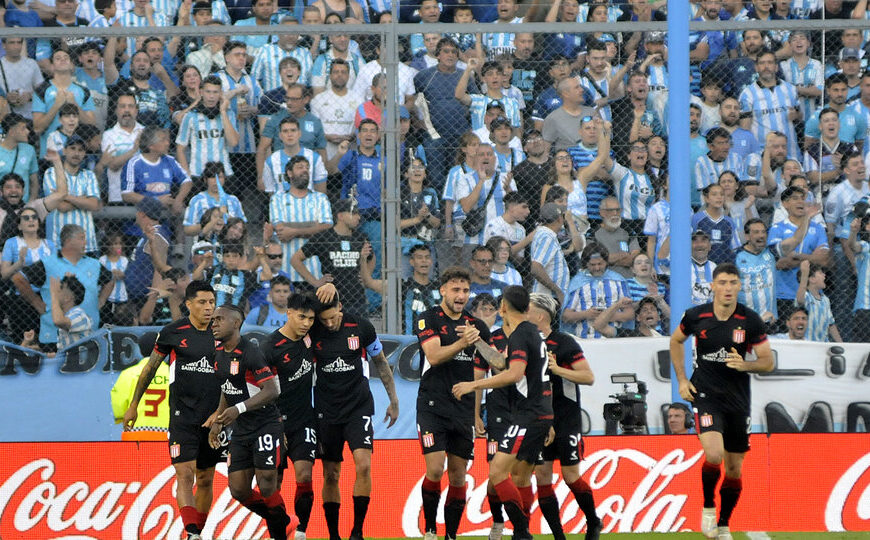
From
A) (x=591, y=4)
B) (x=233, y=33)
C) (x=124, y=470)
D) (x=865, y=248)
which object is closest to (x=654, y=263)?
(x=865, y=248)

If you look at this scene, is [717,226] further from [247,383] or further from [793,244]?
[247,383]

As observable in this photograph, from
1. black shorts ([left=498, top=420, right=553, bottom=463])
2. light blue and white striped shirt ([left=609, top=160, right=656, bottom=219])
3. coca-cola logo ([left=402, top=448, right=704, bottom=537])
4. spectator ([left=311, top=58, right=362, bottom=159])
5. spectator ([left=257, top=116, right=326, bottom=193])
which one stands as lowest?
coca-cola logo ([left=402, top=448, right=704, bottom=537])

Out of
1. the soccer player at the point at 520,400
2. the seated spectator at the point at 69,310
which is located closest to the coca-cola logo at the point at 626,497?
the soccer player at the point at 520,400

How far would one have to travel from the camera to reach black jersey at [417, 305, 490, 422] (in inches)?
376

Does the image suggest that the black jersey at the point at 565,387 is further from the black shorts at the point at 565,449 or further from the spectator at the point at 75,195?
the spectator at the point at 75,195

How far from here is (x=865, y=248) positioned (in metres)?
14.0

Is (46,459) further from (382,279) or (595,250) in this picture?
(595,250)

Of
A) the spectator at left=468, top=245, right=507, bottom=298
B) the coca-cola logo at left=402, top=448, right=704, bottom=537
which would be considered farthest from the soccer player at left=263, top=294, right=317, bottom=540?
the spectator at left=468, top=245, right=507, bottom=298

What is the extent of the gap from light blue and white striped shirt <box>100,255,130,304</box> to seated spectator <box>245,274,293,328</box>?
4.86 ft

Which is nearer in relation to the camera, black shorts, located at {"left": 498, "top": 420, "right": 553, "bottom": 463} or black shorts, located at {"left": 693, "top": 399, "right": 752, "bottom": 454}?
black shorts, located at {"left": 498, "top": 420, "right": 553, "bottom": 463}

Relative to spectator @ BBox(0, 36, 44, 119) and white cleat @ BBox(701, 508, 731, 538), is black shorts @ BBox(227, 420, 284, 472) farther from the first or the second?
spectator @ BBox(0, 36, 44, 119)

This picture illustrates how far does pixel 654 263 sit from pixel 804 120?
2.87m

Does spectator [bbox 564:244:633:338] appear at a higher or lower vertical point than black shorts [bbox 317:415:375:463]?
higher

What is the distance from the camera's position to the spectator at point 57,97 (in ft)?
46.3
